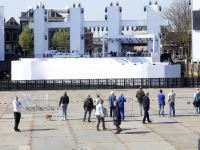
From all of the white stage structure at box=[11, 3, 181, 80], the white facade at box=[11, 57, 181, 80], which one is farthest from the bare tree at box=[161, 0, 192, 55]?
the white facade at box=[11, 57, 181, 80]

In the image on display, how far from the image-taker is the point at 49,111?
Answer: 2555 centimetres

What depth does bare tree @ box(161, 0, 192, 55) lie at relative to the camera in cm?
9600

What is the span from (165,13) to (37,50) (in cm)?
3902

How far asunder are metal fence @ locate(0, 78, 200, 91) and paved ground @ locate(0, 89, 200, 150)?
17.7 m

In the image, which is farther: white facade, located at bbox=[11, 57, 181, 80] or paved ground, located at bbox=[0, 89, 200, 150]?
white facade, located at bbox=[11, 57, 181, 80]

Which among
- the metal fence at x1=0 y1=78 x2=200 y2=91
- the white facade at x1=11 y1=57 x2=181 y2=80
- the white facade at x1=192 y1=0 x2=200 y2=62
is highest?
the white facade at x1=192 y1=0 x2=200 y2=62

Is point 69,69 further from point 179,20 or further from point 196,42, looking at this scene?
point 179,20

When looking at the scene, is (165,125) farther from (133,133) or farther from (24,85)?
(24,85)

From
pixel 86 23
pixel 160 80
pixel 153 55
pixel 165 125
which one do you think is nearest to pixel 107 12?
pixel 86 23

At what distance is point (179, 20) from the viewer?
320ft

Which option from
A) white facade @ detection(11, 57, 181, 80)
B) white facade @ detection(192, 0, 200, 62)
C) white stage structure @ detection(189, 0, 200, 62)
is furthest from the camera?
white facade @ detection(192, 0, 200, 62)

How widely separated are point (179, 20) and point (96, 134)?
82.7 meters

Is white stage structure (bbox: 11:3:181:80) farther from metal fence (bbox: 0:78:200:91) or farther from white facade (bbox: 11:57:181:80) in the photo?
metal fence (bbox: 0:78:200:91)

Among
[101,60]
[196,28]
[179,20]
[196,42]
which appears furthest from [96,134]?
[179,20]
